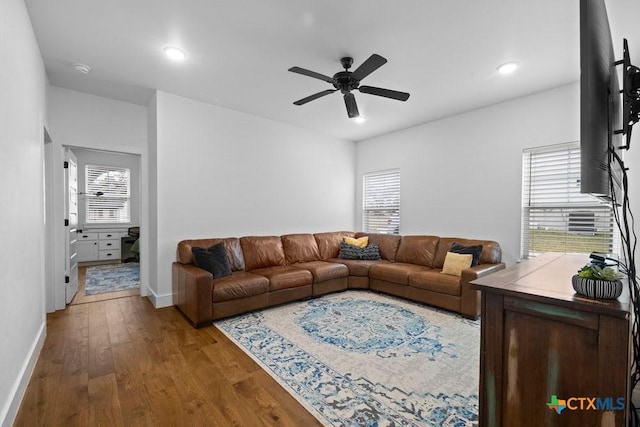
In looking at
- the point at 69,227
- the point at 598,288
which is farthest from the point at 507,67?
the point at 69,227

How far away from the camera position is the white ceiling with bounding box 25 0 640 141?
88.6 inches

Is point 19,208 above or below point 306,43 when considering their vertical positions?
below

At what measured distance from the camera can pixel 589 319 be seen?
1072 millimetres

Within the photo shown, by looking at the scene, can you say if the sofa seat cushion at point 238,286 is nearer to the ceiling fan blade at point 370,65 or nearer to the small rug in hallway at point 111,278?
the small rug in hallway at point 111,278

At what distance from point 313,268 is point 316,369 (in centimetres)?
196

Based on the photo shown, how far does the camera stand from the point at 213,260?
3541 millimetres

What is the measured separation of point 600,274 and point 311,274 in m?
3.34

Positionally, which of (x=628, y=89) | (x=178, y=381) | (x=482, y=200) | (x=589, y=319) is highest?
(x=628, y=89)

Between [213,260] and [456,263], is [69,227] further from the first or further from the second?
[456,263]

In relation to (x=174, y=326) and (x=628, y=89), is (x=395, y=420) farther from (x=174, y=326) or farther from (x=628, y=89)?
(x=174, y=326)

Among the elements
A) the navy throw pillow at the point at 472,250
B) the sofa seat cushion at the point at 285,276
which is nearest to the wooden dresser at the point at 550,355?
the navy throw pillow at the point at 472,250

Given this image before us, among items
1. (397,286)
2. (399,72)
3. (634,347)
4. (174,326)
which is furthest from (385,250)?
(634,347)

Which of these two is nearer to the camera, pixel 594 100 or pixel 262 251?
pixel 594 100

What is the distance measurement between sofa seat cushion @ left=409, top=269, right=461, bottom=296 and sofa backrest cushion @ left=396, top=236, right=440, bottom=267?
19.2 inches
